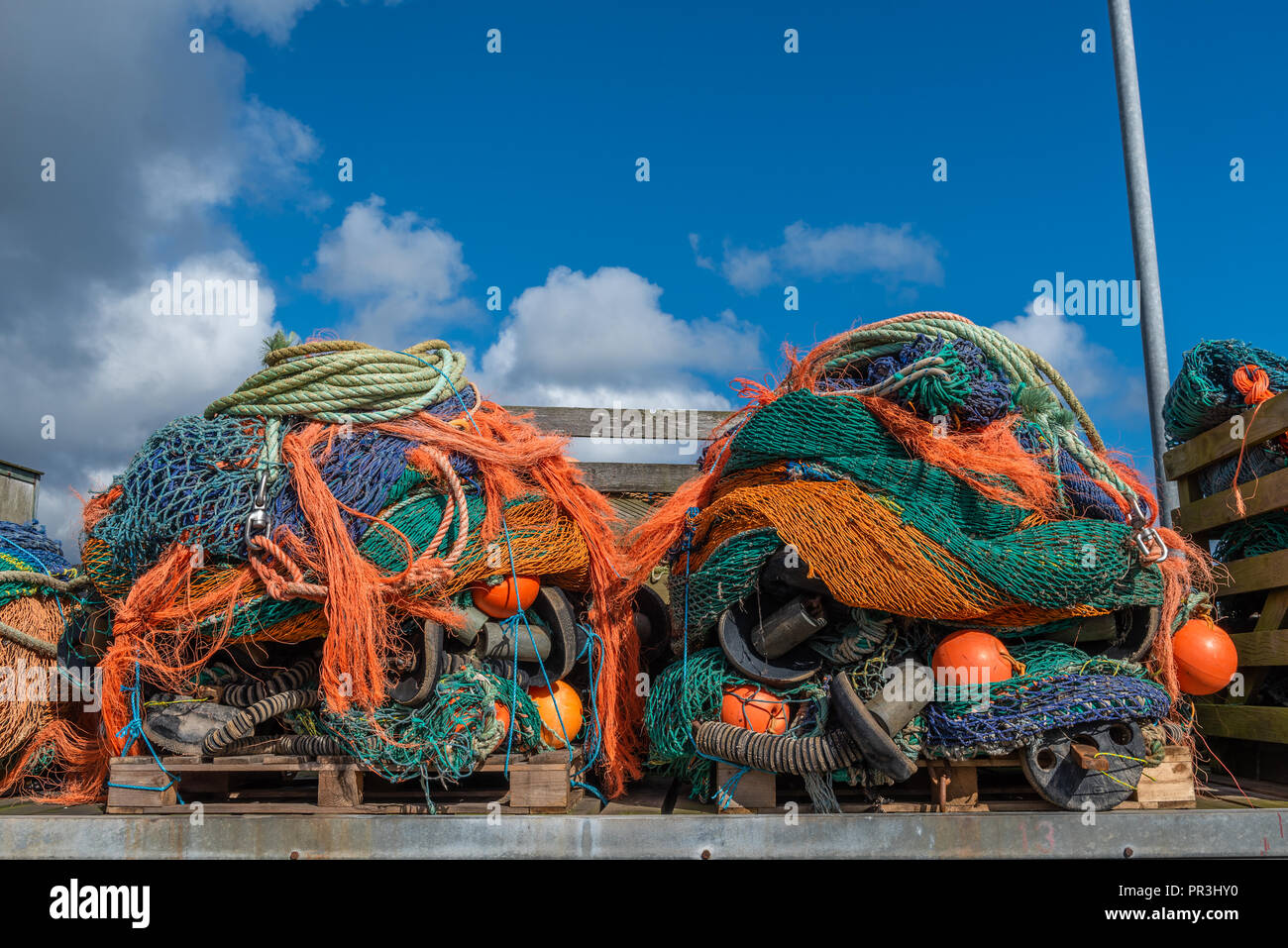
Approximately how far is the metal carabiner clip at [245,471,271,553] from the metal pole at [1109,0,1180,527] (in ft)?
14.7

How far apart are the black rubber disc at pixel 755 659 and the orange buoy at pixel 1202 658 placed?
4.94 feet

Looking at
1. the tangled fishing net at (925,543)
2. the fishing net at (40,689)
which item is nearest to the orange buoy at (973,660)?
the tangled fishing net at (925,543)

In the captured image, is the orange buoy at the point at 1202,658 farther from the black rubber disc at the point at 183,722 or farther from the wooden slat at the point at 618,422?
the black rubber disc at the point at 183,722

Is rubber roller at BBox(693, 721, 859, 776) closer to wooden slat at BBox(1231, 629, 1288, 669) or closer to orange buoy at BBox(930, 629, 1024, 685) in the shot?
orange buoy at BBox(930, 629, 1024, 685)

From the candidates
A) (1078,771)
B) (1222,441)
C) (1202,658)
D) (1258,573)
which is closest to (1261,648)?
(1258,573)

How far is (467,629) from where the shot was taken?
11.2ft

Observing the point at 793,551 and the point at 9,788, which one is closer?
the point at 793,551

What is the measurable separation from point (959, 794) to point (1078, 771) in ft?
1.33

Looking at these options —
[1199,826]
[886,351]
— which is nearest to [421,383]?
[886,351]

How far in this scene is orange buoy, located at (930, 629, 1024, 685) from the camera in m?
3.10

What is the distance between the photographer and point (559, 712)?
357 centimetres

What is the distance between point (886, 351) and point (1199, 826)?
75.1 inches

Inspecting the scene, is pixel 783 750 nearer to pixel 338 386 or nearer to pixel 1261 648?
pixel 338 386
